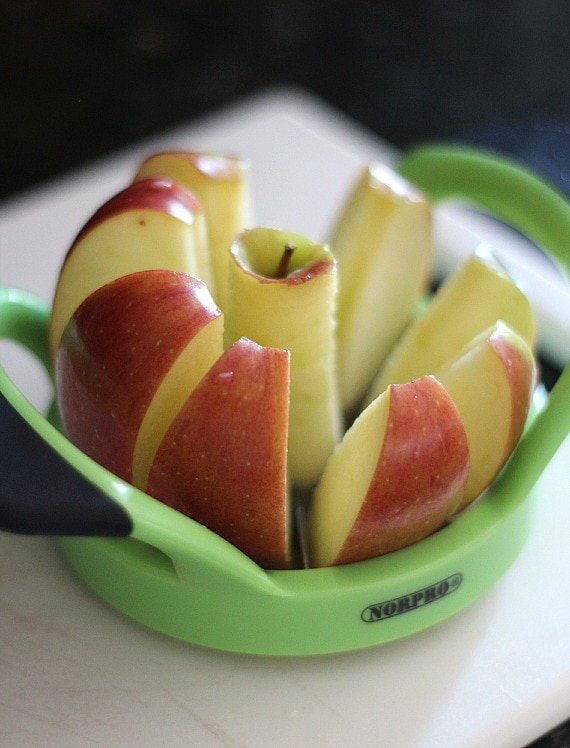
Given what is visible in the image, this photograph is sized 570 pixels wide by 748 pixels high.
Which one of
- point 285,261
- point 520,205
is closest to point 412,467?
point 285,261

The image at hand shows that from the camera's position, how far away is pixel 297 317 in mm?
518

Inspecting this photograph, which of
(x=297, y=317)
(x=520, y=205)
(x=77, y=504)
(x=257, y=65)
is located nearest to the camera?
(x=77, y=504)

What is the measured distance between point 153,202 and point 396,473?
20cm

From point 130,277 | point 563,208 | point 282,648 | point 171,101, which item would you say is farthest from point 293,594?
→ point 171,101

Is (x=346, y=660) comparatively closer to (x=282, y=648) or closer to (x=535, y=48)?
(x=282, y=648)

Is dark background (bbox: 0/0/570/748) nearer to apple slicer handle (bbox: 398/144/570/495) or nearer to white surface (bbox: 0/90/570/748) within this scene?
apple slicer handle (bbox: 398/144/570/495)

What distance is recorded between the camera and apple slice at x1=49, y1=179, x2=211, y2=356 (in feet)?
1.75

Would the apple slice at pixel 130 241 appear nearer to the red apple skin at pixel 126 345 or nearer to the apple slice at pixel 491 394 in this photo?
the red apple skin at pixel 126 345

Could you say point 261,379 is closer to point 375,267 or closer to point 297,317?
point 297,317

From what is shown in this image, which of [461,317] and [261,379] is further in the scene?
[461,317]

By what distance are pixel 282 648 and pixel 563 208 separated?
1.05 ft

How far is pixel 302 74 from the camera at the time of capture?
6.07 ft

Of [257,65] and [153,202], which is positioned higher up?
[153,202]

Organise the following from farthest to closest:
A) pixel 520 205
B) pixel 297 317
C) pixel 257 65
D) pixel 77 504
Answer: pixel 257 65 < pixel 520 205 < pixel 297 317 < pixel 77 504
